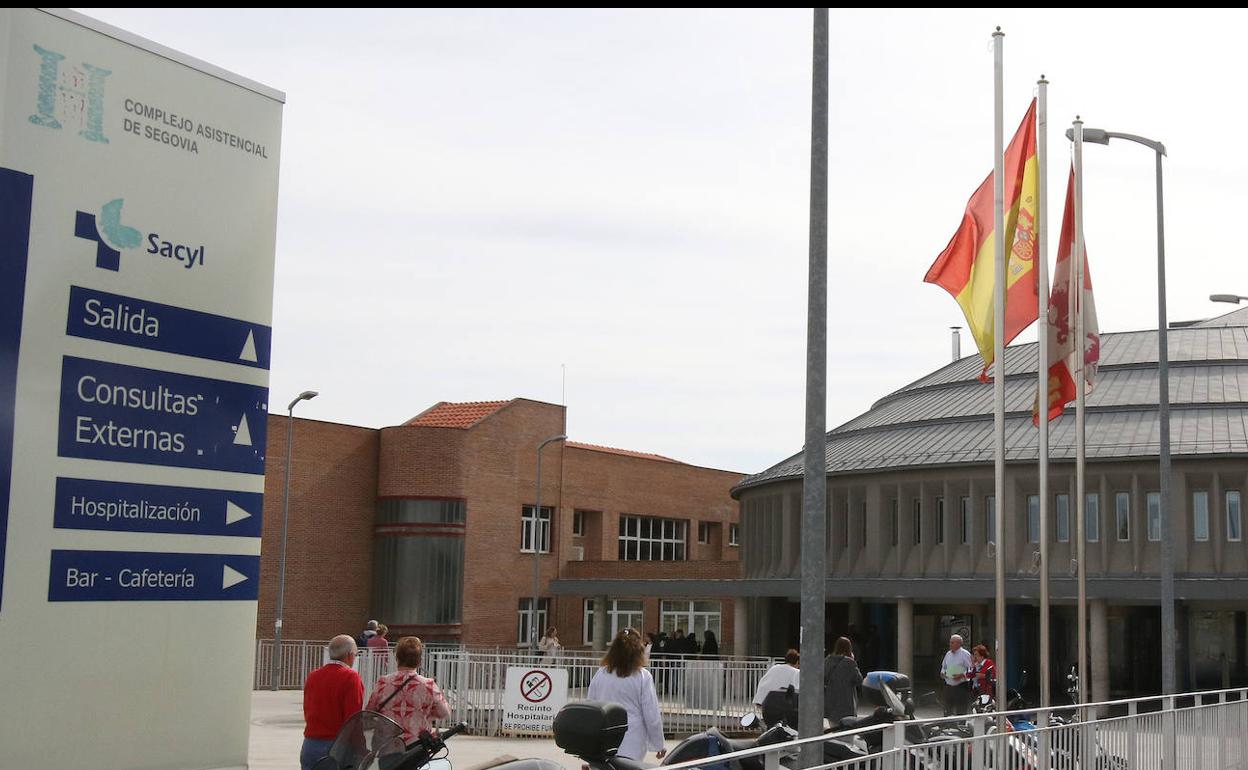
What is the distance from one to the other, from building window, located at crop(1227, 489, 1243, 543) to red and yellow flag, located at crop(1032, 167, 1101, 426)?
22.2 m

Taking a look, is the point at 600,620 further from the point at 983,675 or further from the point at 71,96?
the point at 71,96

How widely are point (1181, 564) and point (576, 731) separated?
116 feet

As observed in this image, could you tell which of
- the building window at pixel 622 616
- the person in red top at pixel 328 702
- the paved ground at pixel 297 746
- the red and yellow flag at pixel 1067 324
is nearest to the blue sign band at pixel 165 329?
the person in red top at pixel 328 702

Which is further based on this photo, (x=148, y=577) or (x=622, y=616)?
(x=622, y=616)

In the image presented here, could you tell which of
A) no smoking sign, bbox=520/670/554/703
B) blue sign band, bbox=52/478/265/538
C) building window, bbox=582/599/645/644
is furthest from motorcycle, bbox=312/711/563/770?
building window, bbox=582/599/645/644

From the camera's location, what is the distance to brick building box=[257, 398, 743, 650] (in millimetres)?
49469

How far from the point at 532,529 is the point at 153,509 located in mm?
49647

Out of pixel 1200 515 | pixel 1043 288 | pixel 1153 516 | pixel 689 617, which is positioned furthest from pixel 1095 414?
pixel 1043 288


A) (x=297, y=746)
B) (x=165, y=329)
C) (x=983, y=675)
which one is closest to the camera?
(x=165, y=329)

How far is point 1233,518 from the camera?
39.8 m

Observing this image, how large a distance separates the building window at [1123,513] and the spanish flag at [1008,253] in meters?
23.9

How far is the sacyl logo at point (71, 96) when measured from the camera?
6707 mm

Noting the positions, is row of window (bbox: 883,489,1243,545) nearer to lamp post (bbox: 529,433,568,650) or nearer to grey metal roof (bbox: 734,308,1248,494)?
grey metal roof (bbox: 734,308,1248,494)

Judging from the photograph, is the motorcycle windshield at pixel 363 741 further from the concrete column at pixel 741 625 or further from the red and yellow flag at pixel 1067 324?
the concrete column at pixel 741 625
